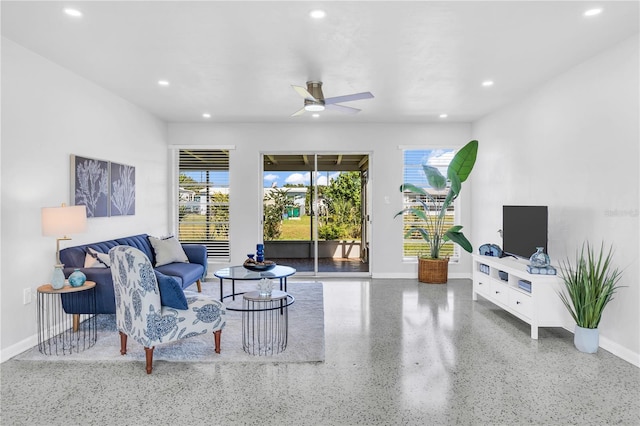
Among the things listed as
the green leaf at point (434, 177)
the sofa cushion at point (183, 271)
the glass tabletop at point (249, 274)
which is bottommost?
the sofa cushion at point (183, 271)

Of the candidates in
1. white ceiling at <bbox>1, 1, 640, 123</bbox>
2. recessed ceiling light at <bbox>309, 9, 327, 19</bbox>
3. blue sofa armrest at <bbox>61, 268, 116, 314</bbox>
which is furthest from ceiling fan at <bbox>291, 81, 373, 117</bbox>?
blue sofa armrest at <bbox>61, 268, 116, 314</bbox>

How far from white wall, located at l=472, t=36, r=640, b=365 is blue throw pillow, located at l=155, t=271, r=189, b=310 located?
145 inches

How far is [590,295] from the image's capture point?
3.32 meters

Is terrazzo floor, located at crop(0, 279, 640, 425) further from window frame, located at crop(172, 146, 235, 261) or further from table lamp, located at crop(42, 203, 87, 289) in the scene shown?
window frame, located at crop(172, 146, 235, 261)

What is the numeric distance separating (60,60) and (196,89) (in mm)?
1403

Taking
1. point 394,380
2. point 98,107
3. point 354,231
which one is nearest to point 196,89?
point 98,107

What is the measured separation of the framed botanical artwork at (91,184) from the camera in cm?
410

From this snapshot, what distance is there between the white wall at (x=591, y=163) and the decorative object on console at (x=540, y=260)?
1.36 feet

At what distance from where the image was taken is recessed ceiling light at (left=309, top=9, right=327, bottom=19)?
2.79 metres

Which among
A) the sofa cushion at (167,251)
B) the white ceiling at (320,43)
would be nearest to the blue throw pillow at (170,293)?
the white ceiling at (320,43)

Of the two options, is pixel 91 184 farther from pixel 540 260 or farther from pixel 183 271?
pixel 540 260

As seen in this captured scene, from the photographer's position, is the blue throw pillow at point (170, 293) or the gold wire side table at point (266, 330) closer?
the blue throw pillow at point (170, 293)

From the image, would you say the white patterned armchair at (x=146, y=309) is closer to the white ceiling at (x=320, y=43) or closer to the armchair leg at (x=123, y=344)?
the armchair leg at (x=123, y=344)

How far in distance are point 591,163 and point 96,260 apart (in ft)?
16.1
